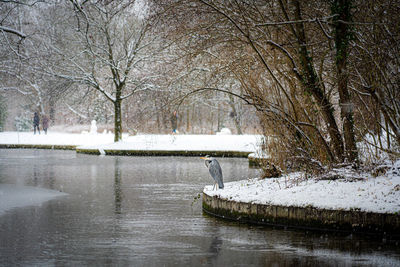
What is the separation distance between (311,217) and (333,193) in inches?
25.1

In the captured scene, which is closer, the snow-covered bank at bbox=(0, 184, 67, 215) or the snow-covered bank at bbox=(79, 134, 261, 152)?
the snow-covered bank at bbox=(0, 184, 67, 215)

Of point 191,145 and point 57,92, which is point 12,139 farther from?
point 191,145

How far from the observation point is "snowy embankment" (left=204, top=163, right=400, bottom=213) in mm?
9367

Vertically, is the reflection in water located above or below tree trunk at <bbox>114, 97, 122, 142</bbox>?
below

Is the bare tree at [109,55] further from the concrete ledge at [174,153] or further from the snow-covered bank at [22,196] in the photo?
the snow-covered bank at [22,196]

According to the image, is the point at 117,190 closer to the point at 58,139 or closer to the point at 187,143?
the point at 187,143

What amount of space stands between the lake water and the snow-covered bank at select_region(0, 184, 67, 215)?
37 centimetres

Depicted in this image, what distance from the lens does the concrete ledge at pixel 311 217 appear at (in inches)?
358

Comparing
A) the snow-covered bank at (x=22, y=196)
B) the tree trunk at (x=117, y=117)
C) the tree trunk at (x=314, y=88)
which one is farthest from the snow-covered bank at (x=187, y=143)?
the tree trunk at (x=314, y=88)

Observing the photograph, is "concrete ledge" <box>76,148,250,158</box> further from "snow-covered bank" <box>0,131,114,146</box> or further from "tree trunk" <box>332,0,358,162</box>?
"tree trunk" <box>332,0,358,162</box>

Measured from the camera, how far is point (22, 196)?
1385 centimetres

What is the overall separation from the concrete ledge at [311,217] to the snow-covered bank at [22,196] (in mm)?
4436

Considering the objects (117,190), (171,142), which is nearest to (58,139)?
(171,142)

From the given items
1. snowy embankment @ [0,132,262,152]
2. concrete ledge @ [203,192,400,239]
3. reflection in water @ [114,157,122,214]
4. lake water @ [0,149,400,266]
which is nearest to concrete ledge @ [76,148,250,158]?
snowy embankment @ [0,132,262,152]
